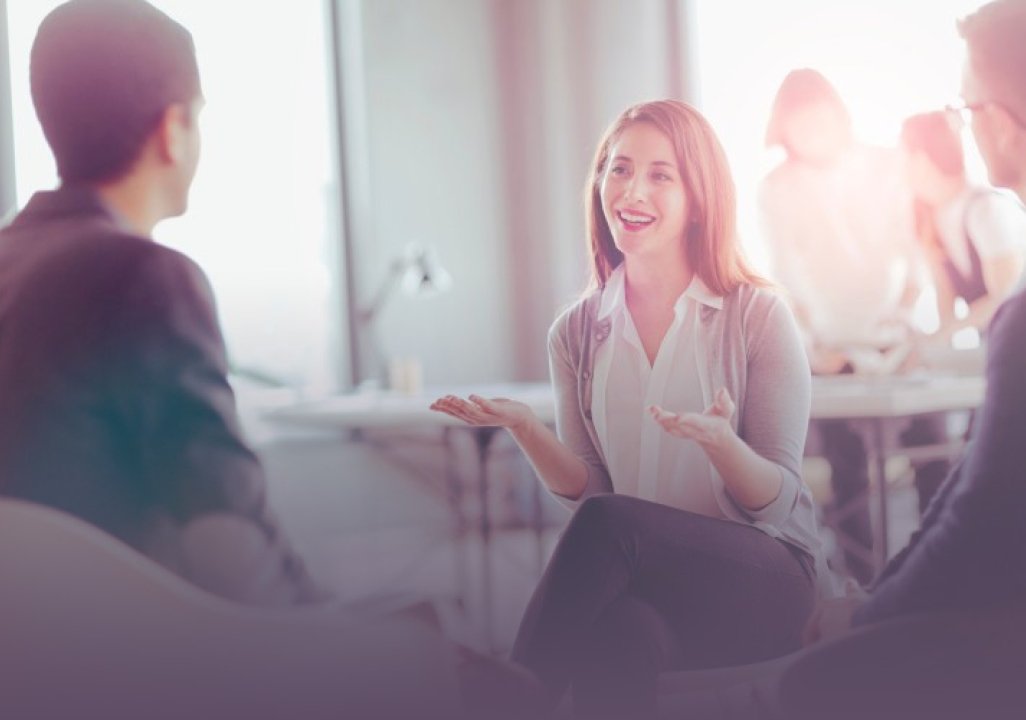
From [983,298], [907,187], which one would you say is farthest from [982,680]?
[907,187]

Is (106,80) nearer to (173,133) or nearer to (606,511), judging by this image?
(173,133)

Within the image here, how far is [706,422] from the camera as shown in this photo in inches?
42.7

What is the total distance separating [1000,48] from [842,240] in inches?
10.4

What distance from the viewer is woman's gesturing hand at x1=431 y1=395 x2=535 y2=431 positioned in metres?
1.17

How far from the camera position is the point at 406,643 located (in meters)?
1.11

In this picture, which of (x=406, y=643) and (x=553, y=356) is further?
(x=553, y=356)

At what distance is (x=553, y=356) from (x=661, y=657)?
354 millimetres

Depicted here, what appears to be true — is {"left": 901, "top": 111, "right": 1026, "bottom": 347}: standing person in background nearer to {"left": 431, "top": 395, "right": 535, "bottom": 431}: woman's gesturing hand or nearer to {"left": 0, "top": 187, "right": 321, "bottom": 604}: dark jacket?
{"left": 431, "top": 395, "right": 535, "bottom": 431}: woman's gesturing hand

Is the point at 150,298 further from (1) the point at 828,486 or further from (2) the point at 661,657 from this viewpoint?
(1) the point at 828,486

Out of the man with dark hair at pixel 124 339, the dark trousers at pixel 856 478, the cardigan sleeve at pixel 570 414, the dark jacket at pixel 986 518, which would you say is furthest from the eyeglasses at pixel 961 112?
the man with dark hair at pixel 124 339

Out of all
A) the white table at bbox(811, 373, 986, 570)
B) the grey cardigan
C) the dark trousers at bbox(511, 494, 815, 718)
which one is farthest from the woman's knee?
the white table at bbox(811, 373, 986, 570)

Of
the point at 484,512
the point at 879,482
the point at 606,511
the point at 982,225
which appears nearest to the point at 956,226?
the point at 982,225

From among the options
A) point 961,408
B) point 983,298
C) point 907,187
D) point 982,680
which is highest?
point 907,187

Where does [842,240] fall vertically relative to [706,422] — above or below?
above
